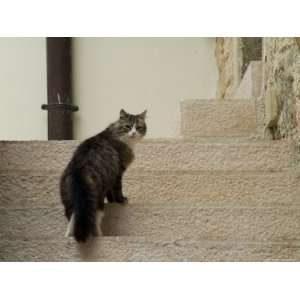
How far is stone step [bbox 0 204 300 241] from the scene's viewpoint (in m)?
1.78

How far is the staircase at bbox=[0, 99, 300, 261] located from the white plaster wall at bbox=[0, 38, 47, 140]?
61.2 inches

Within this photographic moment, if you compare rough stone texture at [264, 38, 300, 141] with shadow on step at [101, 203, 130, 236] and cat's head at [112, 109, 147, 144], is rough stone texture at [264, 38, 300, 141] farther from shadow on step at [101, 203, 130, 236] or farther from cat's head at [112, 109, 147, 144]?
shadow on step at [101, 203, 130, 236]

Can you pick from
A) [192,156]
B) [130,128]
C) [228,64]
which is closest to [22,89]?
[228,64]

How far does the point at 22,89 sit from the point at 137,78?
734 mm

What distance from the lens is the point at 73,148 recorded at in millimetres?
2131

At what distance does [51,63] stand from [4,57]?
30 cm

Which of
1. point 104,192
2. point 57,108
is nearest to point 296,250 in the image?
point 104,192

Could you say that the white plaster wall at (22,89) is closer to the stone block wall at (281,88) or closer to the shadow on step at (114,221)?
the stone block wall at (281,88)

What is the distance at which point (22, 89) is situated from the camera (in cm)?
364

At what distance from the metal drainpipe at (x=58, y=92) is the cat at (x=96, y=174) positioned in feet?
4.96

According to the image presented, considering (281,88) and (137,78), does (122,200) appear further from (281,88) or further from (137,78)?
(137,78)

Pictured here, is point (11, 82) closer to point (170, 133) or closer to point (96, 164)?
point (170, 133)

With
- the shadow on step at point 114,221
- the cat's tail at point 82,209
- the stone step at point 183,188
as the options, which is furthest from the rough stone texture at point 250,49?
the cat's tail at point 82,209

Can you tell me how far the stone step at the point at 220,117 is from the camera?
97.3 inches
